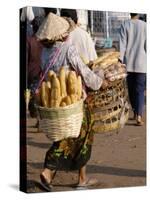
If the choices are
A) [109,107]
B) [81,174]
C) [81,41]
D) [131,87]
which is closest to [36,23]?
[81,41]

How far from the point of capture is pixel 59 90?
905 cm

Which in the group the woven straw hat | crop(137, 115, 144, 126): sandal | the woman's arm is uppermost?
the woven straw hat

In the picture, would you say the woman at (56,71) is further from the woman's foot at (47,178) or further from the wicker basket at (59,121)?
the wicker basket at (59,121)

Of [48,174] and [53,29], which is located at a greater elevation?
[53,29]

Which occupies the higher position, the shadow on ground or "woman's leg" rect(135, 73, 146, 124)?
"woman's leg" rect(135, 73, 146, 124)

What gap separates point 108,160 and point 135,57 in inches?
52.4

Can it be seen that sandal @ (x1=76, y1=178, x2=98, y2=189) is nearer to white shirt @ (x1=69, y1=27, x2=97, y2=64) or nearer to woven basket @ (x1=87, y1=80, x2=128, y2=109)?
woven basket @ (x1=87, y1=80, x2=128, y2=109)

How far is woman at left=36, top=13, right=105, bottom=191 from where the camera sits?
9.12 metres

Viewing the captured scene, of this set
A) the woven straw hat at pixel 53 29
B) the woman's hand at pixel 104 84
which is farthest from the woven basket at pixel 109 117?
the woven straw hat at pixel 53 29

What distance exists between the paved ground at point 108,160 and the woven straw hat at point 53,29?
39.2 inches

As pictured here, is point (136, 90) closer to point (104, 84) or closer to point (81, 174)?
point (104, 84)

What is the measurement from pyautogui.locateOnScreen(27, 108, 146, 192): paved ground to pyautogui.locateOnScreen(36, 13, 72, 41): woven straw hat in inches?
39.2

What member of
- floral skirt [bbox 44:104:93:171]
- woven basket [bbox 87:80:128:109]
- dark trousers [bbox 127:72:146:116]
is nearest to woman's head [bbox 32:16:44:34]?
woven basket [bbox 87:80:128:109]

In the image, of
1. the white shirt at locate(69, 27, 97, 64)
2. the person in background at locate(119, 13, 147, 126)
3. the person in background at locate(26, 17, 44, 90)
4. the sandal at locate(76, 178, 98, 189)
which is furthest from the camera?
the person in background at locate(119, 13, 147, 126)
